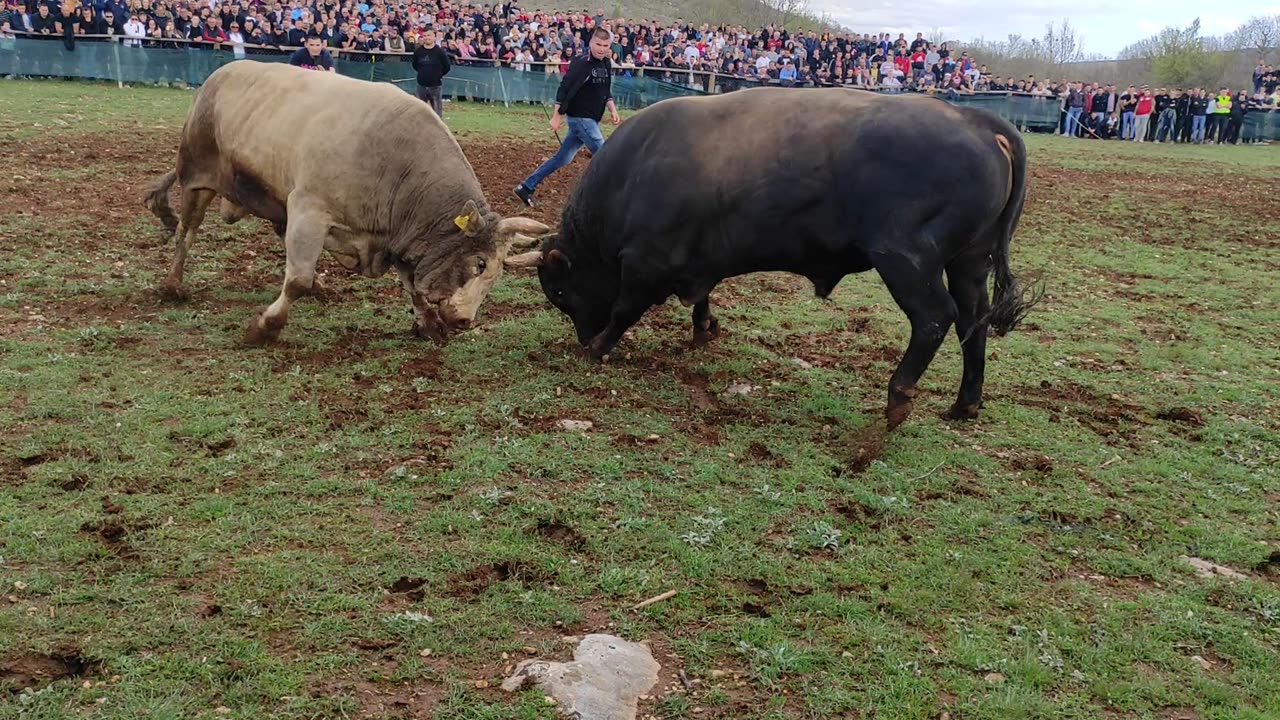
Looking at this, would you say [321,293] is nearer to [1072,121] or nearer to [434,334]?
[434,334]

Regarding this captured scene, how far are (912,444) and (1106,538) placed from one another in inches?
49.7

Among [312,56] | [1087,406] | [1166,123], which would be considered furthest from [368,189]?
[1166,123]

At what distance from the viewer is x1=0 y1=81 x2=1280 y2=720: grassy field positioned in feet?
11.3

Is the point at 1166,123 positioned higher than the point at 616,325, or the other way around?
the point at 1166,123

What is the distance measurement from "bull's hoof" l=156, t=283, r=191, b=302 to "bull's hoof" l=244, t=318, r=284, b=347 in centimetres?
119

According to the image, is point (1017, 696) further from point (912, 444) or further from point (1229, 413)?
point (1229, 413)

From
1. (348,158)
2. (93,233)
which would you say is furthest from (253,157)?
(93,233)

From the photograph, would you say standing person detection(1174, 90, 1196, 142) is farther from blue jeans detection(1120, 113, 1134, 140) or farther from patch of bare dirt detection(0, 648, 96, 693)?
patch of bare dirt detection(0, 648, 96, 693)

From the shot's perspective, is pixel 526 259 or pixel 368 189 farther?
pixel 526 259

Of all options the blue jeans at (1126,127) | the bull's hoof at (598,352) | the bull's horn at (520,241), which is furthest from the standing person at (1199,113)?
the bull's horn at (520,241)

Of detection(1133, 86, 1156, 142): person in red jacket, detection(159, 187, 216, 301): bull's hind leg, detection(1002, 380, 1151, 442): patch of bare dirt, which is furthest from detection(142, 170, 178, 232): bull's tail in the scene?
detection(1133, 86, 1156, 142): person in red jacket

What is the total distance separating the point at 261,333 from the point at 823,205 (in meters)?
3.85

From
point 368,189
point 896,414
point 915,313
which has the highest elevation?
point 368,189

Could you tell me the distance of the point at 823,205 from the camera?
5734 mm
